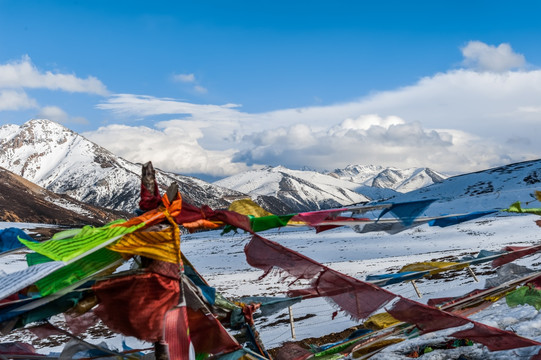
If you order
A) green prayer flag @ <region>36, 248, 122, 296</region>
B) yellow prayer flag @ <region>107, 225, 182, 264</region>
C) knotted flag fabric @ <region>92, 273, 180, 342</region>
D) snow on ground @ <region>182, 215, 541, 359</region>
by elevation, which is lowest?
snow on ground @ <region>182, 215, 541, 359</region>

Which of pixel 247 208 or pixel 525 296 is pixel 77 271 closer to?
pixel 247 208

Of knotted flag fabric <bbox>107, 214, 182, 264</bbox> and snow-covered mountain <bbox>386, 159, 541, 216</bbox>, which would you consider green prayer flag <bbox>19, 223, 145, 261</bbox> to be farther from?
snow-covered mountain <bbox>386, 159, 541, 216</bbox>

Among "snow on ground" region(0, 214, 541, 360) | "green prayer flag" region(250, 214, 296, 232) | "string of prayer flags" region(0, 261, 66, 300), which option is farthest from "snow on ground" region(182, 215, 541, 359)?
"string of prayer flags" region(0, 261, 66, 300)

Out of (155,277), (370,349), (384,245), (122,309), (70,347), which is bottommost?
(384,245)

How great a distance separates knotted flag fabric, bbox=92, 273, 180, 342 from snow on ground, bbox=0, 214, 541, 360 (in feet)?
2.53

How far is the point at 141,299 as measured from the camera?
11.3 feet

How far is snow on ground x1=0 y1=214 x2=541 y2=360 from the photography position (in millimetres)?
7523

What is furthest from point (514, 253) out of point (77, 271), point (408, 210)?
point (77, 271)

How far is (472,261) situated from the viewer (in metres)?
5.19

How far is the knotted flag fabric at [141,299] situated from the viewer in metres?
3.44

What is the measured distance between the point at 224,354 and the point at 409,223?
7.35ft

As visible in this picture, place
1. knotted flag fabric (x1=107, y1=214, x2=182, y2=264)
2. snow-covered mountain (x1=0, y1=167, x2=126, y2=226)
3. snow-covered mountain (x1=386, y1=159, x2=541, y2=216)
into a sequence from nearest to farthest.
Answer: knotted flag fabric (x1=107, y1=214, x2=182, y2=264)
snow-covered mountain (x1=386, y1=159, x2=541, y2=216)
snow-covered mountain (x1=0, y1=167, x2=126, y2=226)

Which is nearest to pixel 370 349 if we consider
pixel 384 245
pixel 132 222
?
pixel 132 222

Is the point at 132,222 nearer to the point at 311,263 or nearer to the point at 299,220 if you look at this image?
the point at 299,220
